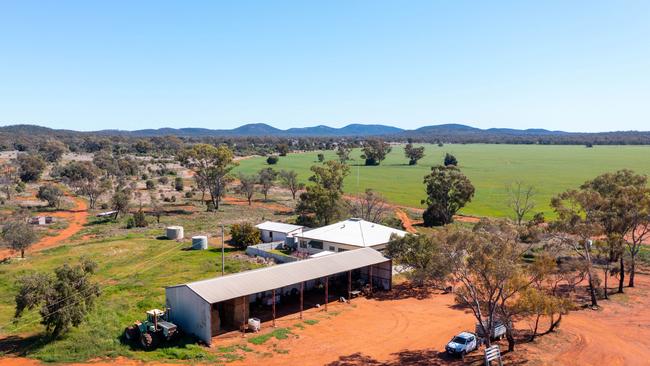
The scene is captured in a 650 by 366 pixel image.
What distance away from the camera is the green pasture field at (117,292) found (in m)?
24.2

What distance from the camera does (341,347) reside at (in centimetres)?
2586

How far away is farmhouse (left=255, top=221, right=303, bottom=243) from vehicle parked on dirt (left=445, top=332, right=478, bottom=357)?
2543 centimetres

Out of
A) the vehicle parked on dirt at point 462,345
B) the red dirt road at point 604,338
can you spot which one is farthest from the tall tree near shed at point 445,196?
the vehicle parked on dirt at point 462,345

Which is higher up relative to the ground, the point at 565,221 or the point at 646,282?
the point at 565,221

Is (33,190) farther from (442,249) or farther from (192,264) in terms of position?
(442,249)

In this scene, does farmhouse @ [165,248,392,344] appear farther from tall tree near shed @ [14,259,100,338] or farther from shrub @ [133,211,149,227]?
shrub @ [133,211,149,227]

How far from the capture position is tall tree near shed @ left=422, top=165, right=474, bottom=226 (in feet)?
217

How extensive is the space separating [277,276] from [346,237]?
14435 millimetres

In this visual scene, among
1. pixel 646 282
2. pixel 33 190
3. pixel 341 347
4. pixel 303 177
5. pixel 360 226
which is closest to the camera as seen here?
pixel 341 347

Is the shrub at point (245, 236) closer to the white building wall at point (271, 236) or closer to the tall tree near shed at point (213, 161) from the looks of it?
the white building wall at point (271, 236)

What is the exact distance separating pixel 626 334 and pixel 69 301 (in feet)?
107

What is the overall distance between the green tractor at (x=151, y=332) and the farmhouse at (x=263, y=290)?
1.38m

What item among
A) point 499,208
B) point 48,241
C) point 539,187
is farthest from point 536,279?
point 539,187

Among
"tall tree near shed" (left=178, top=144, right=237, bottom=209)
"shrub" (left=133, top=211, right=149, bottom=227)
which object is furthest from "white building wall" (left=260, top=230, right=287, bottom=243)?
"tall tree near shed" (left=178, top=144, right=237, bottom=209)
